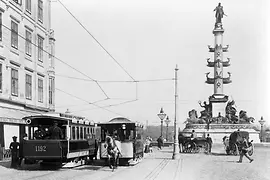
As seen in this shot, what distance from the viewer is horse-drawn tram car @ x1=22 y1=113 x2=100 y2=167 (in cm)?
2169

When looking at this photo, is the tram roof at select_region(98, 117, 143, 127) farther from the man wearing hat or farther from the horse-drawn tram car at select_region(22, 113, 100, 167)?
the man wearing hat

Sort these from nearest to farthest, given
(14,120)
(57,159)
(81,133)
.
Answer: (57,159), (81,133), (14,120)

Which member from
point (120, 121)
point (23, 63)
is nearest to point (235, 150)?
point (120, 121)

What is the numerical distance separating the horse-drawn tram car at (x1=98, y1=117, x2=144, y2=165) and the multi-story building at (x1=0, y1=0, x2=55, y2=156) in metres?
4.78

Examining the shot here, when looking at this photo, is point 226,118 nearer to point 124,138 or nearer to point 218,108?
point 218,108

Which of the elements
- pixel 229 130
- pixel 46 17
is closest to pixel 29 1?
pixel 46 17

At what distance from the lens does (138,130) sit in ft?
90.4

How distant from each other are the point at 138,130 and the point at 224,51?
138ft

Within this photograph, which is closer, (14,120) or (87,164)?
(87,164)

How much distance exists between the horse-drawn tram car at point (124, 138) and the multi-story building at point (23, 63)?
15.7ft

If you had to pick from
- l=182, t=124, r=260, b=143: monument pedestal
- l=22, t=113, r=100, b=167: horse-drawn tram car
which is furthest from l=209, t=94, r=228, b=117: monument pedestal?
l=22, t=113, r=100, b=167: horse-drawn tram car

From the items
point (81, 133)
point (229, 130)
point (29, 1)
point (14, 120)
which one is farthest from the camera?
point (229, 130)

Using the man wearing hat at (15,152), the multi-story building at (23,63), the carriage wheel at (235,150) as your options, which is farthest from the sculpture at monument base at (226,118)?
the man wearing hat at (15,152)

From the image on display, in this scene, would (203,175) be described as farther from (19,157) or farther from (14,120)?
(14,120)
